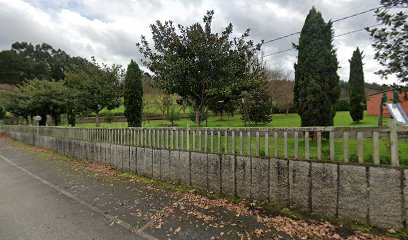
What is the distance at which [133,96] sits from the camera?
1481cm

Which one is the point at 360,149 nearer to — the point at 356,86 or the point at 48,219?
the point at 48,219

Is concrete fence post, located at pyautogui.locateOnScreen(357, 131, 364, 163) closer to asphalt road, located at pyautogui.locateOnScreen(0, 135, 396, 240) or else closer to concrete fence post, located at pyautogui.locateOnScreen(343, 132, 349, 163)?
concrete fence post, located at pyautogui.locateOnScreen(343, 132, 349, 163)

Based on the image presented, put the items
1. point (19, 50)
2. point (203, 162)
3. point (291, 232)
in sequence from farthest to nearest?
point (19, 50), point (203, 162), point (291, 232)

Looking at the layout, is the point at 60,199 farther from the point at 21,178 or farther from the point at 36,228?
the point at 21,178

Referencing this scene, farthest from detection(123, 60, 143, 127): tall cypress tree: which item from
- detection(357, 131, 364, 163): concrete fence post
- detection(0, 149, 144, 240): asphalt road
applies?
detection(357, 131, 364, 163): concrete fence post

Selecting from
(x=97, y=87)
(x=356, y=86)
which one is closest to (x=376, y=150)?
(x=97, y=87)

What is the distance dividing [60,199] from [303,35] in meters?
9.19

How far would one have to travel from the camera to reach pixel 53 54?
82688 millimetres

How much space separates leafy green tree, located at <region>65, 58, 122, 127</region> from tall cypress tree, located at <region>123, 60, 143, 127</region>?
2971 mm

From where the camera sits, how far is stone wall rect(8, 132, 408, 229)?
3357 millimetres

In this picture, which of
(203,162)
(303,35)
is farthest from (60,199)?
(303,35)

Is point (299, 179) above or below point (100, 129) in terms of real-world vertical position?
below

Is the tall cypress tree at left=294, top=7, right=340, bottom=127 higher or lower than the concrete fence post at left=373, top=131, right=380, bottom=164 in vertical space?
higher

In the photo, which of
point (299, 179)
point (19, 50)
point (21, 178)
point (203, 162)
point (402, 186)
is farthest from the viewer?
point (19, 50)
